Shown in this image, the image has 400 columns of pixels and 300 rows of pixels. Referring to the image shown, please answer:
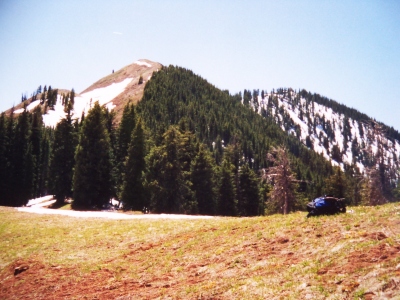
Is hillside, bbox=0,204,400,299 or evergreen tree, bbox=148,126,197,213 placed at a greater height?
evergreen tree, bbox=148,126,197,213

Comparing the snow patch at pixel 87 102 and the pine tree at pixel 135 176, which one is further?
the snow patch at pixel 87 102

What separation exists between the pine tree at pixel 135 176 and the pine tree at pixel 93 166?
9.56ft

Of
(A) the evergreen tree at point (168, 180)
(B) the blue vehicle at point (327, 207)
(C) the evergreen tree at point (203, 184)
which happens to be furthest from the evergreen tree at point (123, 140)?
(B) the blue vehicle at point (327, 207)

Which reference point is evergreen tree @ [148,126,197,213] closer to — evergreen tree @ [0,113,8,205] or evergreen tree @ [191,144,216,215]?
evergreen tree @ [191,144,216,215]

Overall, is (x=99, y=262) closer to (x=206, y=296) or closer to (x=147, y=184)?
(x=206, y=296)

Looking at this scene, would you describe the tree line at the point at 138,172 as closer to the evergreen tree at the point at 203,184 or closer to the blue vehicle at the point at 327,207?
the evergreen tree at the point at 203,184

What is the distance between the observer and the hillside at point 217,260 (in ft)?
28.0

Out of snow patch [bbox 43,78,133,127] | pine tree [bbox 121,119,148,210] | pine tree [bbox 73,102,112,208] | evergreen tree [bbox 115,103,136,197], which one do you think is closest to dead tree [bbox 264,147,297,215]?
pine tree [bbox 121,119,148,210]

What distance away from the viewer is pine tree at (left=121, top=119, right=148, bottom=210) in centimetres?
4481

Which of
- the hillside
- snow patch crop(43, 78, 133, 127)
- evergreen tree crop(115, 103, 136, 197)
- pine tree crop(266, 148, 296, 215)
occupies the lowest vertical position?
the hillside

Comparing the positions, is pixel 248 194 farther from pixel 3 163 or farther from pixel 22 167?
pixel 3 163

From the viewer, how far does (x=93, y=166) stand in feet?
143

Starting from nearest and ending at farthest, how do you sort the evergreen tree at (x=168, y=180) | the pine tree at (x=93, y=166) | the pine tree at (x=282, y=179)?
the pine tree at (x=282, y=179)
the evergreen tree at (x=168, y=180)
the pine tree at (x=93, y=166)

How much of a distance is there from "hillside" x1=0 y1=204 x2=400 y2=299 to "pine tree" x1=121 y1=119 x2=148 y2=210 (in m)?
22.8
